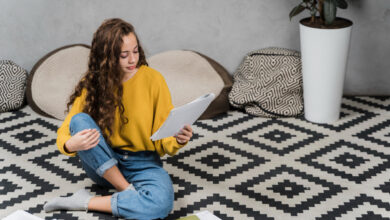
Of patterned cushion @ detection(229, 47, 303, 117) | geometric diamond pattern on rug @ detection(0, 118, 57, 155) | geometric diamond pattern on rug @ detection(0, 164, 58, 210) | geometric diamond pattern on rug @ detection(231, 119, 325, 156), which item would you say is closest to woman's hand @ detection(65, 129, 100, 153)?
geometric diamond pattern on rug @ detection(0, 164, 58, 210)

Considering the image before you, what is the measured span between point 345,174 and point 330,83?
0.60 meters

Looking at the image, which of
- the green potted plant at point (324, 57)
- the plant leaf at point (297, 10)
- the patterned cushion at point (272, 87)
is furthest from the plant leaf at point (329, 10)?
the patterned cushion at point (272, 87)

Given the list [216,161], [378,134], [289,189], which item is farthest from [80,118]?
[378,134]

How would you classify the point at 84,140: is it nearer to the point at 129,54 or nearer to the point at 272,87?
the point at 129,54

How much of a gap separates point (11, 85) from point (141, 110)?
136 centimetres

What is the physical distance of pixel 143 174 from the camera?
82.7 inches

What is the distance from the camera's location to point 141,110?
2053mm

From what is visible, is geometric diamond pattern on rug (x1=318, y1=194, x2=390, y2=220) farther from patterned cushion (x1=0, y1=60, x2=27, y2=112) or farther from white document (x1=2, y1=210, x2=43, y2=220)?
patterned cushion (x1=0, y1=60, x2=27, y2=112)

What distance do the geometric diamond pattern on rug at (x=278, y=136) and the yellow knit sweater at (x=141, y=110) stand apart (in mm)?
727

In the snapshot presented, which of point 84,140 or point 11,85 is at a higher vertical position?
point 84,140

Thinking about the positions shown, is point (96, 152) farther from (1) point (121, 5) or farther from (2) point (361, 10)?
(2) point (361, 10)

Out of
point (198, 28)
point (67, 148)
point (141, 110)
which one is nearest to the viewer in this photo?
point (67, 148)

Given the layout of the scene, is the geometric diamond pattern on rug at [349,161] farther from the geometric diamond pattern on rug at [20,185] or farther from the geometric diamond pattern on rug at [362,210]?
the geometric diamond pattern on rug at [20,185]

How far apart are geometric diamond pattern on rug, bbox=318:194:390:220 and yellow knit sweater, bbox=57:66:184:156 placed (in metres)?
0.64
